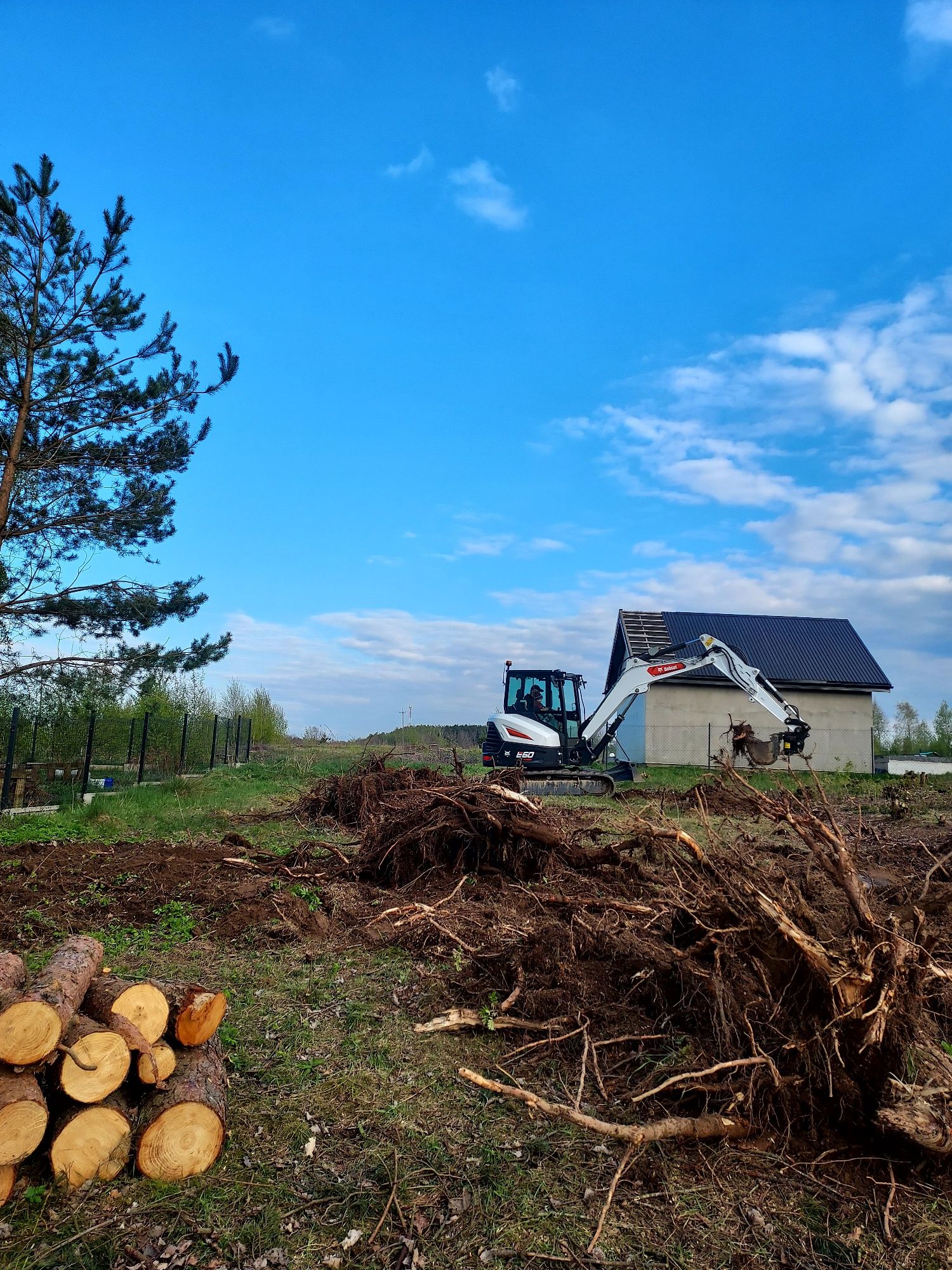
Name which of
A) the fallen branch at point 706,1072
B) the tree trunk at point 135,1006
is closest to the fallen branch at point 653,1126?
the fallen branch at point 706,1072

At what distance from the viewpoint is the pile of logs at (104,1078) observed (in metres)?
3.18

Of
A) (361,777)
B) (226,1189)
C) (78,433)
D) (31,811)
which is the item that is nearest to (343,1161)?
(226,1189)

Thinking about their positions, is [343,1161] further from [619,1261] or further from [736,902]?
[736,902]

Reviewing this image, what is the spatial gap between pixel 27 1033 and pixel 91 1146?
568 mm

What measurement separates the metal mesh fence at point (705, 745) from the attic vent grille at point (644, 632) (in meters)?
2.99

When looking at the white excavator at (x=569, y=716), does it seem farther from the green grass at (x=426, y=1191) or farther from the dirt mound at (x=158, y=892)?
the green grass at (x=426, y=1191)

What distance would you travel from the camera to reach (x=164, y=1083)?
3576mm

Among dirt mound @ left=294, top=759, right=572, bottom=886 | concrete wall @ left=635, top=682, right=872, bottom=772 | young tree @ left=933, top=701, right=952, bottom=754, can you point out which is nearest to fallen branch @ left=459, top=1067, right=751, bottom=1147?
dirt mound @ left=294, top=759, right=572, bottom=886

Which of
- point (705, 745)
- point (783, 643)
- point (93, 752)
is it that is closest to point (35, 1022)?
point (93, 752)

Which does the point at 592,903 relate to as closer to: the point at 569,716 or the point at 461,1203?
the point at 461,1203

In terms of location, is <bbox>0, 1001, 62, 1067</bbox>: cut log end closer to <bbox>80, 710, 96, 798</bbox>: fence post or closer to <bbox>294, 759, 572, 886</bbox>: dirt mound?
<bbox>294, 759, 572, 886</bbox>: dirt mound

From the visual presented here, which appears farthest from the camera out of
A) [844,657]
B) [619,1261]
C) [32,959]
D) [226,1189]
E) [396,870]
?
[844,657]

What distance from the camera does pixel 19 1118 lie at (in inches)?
123

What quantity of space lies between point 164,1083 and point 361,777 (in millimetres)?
10239
